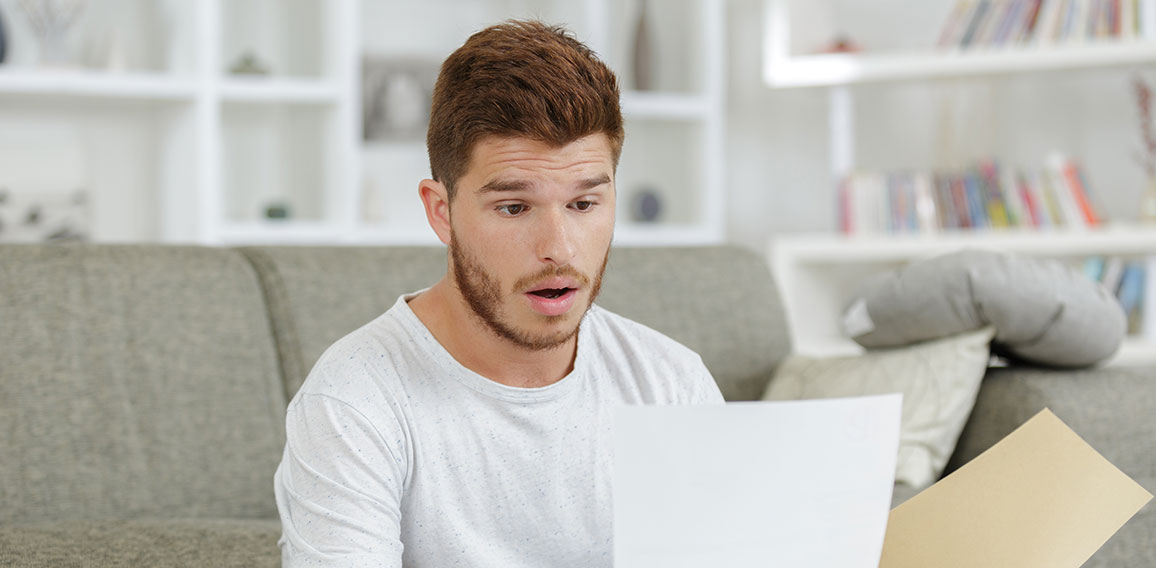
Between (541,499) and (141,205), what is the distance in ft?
9.19

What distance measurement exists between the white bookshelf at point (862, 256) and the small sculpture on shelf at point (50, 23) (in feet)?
6.41

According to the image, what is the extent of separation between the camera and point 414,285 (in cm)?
182

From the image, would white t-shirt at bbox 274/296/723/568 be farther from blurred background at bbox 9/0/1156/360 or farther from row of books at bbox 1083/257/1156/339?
row of books at bbox 1083/257/1156/339

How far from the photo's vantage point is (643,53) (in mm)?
3896

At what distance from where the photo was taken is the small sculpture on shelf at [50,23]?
128 inches

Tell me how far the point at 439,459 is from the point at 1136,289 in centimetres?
273

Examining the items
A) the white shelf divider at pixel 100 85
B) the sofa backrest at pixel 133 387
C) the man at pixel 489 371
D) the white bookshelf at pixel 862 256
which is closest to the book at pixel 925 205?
the white bookshelf at pixel 862 256

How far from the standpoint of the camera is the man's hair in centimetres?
94

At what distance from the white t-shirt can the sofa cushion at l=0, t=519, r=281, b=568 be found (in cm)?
30

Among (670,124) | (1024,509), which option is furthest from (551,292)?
(670,124)

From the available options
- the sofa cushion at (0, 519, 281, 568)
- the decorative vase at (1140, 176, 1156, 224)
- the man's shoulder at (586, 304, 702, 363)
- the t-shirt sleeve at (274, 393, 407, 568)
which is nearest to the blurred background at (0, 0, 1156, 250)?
the decorative vase at (1140, 176, 1156, 224)

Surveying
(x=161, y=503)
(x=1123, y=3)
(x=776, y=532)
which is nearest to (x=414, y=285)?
(x=161, y=503)

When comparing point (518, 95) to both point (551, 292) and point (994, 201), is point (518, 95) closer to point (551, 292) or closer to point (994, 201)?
point (551, 292)

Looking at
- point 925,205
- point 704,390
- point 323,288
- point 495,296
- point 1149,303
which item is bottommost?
point 1149,303
